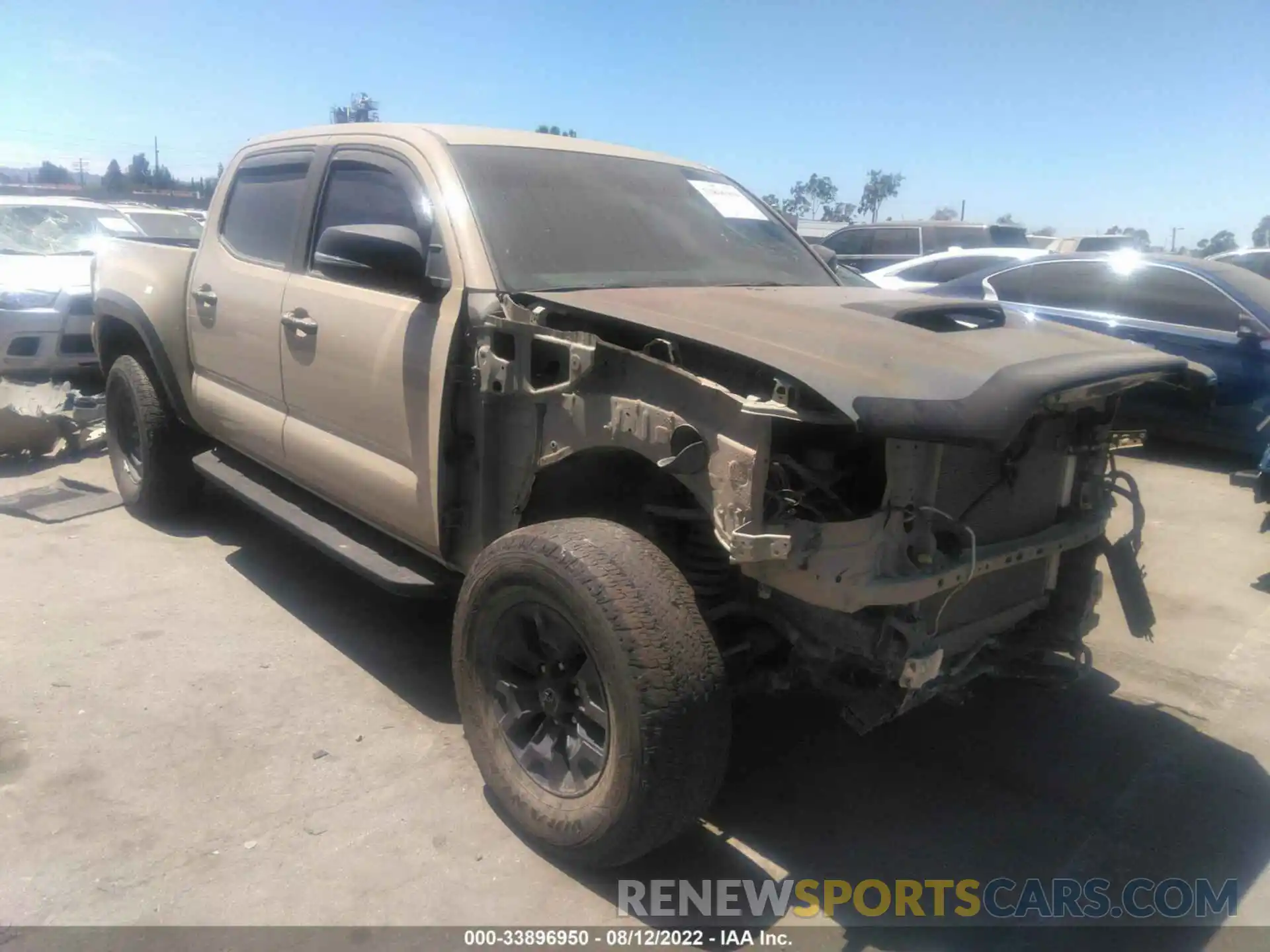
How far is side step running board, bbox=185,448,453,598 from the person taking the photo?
3.45m

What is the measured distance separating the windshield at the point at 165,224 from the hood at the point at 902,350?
9070 millimetres

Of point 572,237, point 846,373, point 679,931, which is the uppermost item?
point 572,237

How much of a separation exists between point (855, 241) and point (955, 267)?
6.44 m

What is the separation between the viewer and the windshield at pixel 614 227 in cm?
330

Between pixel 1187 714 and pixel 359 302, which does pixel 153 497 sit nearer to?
pixel 359 302

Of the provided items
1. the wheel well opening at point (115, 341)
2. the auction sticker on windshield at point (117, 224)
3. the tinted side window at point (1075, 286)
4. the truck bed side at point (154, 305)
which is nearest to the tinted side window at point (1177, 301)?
the tinted side window at point (1075, 286)

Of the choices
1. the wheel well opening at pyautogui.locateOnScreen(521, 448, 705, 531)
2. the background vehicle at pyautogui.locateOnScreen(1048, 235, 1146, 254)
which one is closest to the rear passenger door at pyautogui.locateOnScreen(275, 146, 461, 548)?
the wheel well opening at pyautogui.locateOnScreen(521, 448, 705, 531)

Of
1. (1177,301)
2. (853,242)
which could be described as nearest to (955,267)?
(1177,301)

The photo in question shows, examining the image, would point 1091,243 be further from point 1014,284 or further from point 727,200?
point 727,200

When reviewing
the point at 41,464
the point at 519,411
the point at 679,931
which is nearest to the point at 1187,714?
the point at 679,931

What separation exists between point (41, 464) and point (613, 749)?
20.0 ft

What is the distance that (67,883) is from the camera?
262 cm

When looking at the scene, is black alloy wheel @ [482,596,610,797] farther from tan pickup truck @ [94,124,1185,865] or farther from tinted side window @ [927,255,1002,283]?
tinted side window @ [927,255,1002,283]

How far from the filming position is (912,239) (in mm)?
16078
